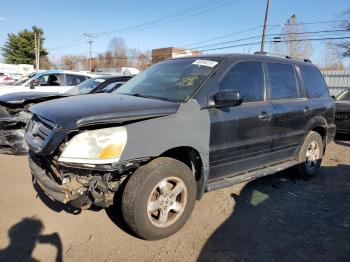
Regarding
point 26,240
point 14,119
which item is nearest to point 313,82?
point 26,240

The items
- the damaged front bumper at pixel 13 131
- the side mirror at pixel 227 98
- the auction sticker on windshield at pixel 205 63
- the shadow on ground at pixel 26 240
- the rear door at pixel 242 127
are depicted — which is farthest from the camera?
the damaged front bumper at pixel 13 131

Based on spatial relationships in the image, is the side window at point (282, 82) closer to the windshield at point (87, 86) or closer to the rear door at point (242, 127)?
the rear door at point (242, 127)

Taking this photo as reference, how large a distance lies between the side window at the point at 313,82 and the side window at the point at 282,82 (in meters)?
0.37

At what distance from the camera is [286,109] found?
4.48 m

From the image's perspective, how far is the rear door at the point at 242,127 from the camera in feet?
11.7

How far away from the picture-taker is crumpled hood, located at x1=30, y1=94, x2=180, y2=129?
8.89 ft

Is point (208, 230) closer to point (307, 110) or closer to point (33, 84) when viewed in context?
point (307, 110)

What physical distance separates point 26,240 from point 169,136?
5.62ft

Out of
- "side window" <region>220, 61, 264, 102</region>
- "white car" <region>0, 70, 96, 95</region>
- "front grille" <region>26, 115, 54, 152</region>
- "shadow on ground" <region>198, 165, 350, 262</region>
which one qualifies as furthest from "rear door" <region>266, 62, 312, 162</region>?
"white car" <region>0, 70, 96, 95</region>

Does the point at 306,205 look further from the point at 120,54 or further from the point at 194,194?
the point at 120,54

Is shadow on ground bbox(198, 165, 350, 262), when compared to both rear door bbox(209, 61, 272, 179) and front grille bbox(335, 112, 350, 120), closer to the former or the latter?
rear door bbox(209, 61, 272, 179)

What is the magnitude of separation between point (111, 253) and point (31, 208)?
139cm

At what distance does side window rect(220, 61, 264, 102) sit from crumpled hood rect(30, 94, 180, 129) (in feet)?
2.91

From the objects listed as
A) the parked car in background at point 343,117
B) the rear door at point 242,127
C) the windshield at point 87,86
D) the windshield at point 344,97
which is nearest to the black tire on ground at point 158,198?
the rear door at point 242,127
